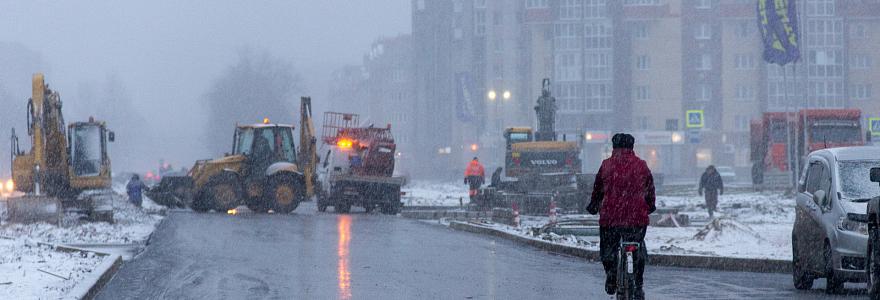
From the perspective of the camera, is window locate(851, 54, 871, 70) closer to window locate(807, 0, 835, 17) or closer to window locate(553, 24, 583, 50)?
window locate(807, 0, 835, 17)

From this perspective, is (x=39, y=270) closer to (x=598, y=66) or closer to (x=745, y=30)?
(x=598, y=66)

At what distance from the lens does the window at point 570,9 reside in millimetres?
105500

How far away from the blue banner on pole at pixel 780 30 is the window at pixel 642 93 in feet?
196

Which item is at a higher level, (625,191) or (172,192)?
(625,191)

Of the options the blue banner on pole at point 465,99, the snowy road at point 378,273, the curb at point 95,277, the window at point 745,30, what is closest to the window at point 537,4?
the blue banner on pole at point 465,99

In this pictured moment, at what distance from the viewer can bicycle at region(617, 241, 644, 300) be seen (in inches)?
403

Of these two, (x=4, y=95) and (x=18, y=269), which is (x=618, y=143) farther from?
(x=4, y=95)

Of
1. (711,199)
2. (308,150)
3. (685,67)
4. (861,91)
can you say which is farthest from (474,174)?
(861,91)

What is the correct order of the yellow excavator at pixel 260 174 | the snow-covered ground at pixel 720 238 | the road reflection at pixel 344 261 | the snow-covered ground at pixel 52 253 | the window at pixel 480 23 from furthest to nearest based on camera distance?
the window at pixel 480 23, the yellow excavator at pixel 260 174, the snow-covered ground at pixel 720 238, the snow-covered ground at pixel 52 253, the road reflection at pixel 344 261

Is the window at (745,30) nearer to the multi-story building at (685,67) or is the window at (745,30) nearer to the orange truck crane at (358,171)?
the multi-story building at (685,67)

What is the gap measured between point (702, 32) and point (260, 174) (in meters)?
75.8

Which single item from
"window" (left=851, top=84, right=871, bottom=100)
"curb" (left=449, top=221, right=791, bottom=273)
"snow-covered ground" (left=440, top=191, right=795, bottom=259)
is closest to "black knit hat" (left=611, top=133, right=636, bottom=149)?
"curb" (left=449, top=221, right=791, bottom=273)

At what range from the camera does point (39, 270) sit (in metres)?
15.5

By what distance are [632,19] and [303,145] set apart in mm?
70978
